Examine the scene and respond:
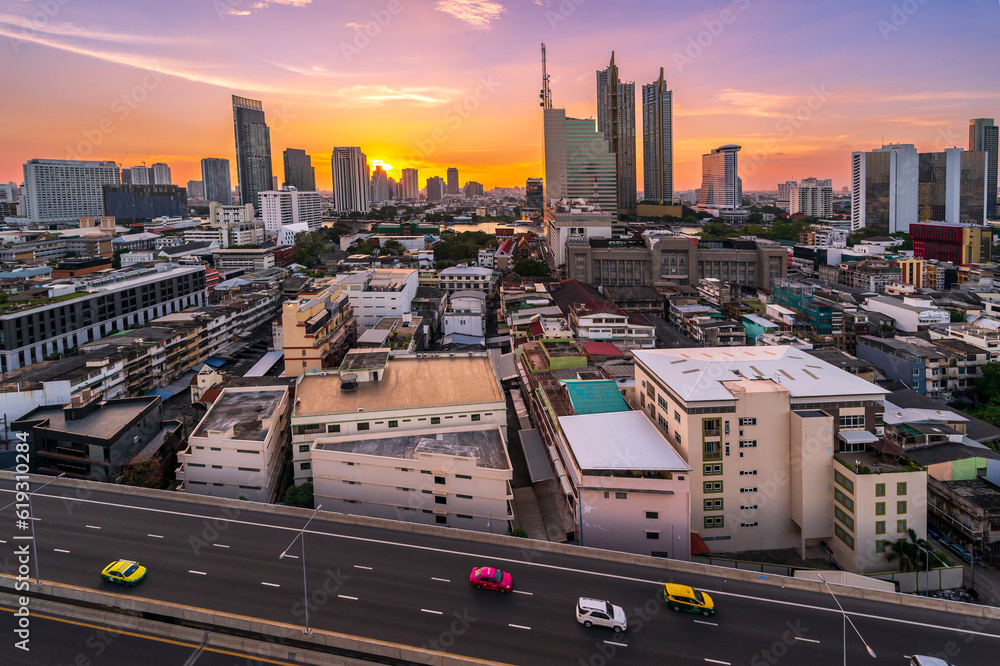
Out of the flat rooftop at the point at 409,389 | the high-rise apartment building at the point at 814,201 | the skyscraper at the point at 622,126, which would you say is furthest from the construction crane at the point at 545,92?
the flat rooftop at the point at 409,389

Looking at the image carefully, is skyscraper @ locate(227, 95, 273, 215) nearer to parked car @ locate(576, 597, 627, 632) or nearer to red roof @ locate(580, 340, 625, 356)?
red roof @ locate(580, 340, 625, 356)

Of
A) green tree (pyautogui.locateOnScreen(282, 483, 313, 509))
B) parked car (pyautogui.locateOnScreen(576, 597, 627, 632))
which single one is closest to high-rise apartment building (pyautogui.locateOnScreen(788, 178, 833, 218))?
green tree (pyautogui.locateOnScreen(282, 483, 313, 509))

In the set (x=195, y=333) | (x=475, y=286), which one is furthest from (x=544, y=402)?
(x=475, y=286)

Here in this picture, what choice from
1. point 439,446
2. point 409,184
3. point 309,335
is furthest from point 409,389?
point 409,184

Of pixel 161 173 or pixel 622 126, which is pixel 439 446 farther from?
pixel 161 173

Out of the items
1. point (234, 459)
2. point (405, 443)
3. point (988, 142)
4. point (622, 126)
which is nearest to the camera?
point (234, 459)
